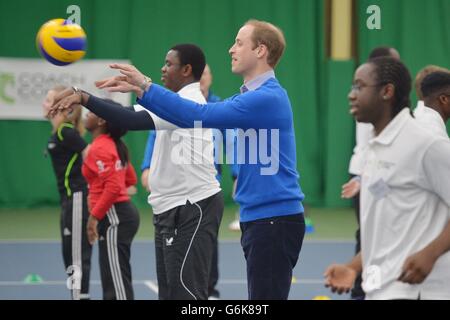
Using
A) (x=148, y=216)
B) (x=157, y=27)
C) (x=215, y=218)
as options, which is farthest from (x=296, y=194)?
(x=157, y=27)

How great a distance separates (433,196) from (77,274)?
4.46m

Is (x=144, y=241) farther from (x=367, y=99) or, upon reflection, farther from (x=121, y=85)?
(x=367, y=99)

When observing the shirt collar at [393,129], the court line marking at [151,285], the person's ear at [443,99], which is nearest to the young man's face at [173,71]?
the person's ear at [443,99]

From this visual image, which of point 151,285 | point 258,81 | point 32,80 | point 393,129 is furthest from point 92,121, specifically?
point 32,80

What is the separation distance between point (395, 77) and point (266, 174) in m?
1.38

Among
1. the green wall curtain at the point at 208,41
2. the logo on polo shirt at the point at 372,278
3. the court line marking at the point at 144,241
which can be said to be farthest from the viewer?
the green wall curtain at the point at 208,41

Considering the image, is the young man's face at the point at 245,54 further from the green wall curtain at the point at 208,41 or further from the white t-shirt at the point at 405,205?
the green wall curtain at the point at 208,41

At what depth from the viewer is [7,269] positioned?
10328 mm

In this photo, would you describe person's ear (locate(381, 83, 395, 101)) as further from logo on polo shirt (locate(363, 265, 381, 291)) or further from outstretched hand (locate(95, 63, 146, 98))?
outstretched hand (locate(95, 63, 146, 98))

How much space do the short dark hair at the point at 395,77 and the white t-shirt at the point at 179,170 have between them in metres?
2.23

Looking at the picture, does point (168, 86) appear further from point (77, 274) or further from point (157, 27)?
point (157, 27)

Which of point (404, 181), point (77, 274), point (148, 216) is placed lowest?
point (148, 216)

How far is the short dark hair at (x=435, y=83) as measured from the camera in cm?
555

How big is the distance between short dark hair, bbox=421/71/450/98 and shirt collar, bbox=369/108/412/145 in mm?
1470
